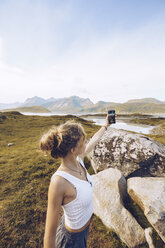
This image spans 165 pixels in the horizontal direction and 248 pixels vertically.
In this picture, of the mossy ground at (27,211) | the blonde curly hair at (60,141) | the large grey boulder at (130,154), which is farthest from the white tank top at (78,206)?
the large grey boulder at (130,154)

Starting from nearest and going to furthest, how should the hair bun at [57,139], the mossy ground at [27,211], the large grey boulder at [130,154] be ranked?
the hair bun at [57,139] < the mossy ground at [27,211] < the large grey boulder at [130,154]

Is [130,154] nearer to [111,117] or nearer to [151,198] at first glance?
[151,198]

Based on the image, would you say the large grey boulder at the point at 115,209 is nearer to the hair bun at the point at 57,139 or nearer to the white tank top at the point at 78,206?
the white tank top at the point at 78,206

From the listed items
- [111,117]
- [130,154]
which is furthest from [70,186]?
[130,154]

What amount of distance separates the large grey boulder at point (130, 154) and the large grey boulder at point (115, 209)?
1.31 m

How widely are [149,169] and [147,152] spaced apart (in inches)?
39.6

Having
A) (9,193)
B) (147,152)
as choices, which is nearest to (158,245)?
(147,152)

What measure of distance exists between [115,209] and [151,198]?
5.29 ft

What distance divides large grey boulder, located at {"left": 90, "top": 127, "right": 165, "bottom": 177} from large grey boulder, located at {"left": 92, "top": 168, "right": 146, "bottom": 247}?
1313mm

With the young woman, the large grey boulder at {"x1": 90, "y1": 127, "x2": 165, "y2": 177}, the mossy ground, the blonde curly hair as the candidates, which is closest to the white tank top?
the young woman

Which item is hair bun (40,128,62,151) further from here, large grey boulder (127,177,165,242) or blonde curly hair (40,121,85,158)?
large grey boulder (127,177,165,242)

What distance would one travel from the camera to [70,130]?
8.72ft

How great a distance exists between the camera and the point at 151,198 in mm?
4969

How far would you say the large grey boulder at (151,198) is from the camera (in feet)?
14.7
